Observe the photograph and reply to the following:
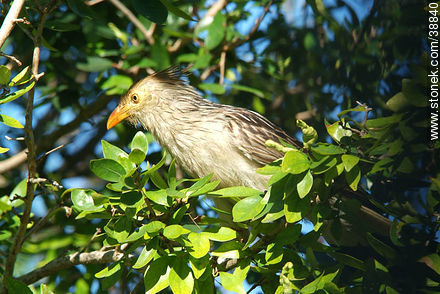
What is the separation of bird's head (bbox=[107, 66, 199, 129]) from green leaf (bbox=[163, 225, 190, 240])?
190cm

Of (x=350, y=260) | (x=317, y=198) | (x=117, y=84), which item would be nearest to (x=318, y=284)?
(x=350, y=260)

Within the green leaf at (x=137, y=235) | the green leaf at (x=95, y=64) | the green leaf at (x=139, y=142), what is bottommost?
the green leaf at (x=137, y=235)

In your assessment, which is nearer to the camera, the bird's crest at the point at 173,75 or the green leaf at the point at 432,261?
the green leaf at the point at 432,261

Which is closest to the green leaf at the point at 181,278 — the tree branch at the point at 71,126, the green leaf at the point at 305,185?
the green leaf at the point at 305,185

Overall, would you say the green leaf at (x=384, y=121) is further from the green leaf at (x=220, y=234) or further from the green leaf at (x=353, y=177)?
the green leaf at (x=220, y=234)

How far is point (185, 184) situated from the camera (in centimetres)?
470

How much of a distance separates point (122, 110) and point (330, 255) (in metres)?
2.32

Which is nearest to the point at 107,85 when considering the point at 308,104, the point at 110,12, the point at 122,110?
the point at 122,110

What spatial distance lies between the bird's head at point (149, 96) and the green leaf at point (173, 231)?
190 centimetres

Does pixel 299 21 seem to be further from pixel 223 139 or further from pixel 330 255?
pixel 330 255

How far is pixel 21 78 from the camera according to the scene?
2592 mm

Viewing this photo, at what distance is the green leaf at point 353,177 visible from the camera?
2334 millimetres

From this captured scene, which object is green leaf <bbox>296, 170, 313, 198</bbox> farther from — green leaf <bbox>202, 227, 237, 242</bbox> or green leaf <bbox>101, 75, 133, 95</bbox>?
green leaf <bbox>101, 75, 133, 95</bbox>

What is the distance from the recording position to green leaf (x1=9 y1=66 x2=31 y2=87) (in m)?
2.52
